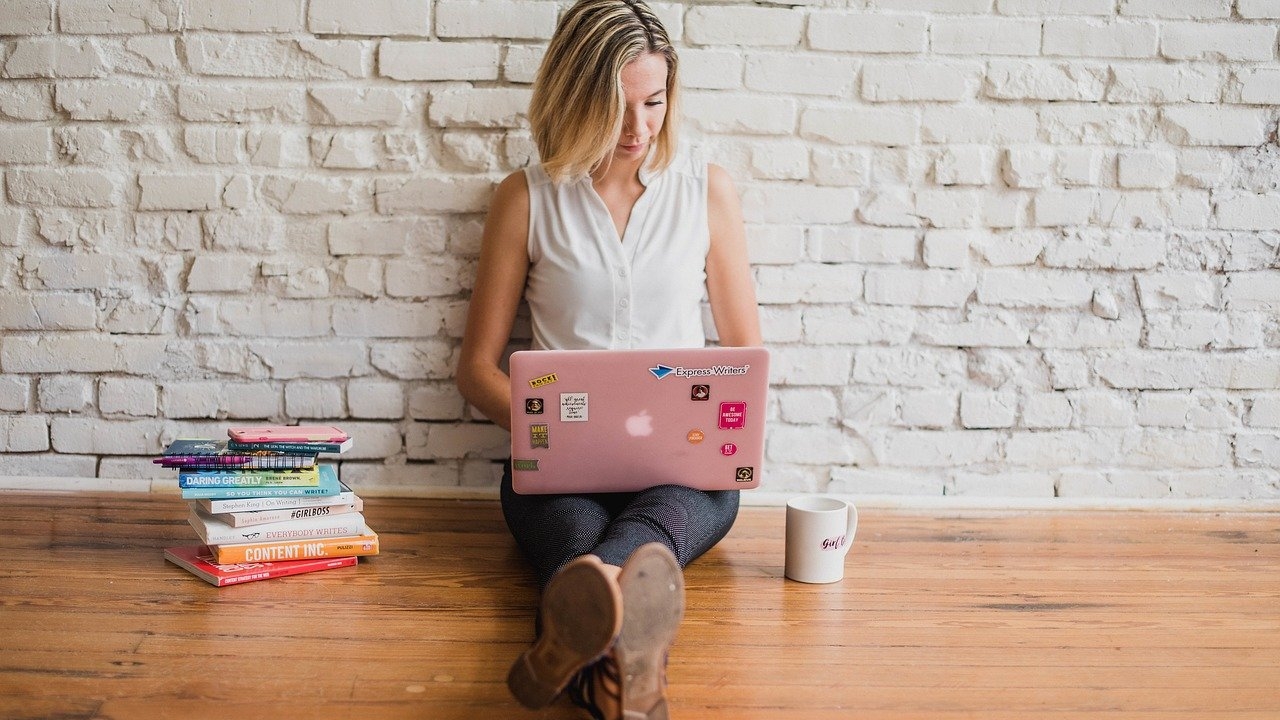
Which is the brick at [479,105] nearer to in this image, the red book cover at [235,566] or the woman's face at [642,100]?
the woman's face at [642,100]

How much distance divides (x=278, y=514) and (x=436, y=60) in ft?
3.29

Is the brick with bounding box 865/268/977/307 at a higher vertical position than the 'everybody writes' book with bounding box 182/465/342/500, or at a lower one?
higher

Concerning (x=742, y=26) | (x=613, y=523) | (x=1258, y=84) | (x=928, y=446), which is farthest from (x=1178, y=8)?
(x=613, y=523)

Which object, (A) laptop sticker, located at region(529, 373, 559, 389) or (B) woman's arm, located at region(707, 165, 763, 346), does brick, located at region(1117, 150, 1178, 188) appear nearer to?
(B) woman's arm, located at region(707, 165, 763, 346)

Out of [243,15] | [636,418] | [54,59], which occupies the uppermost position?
[243,15]

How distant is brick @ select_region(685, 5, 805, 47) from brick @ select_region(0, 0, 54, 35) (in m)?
1.34

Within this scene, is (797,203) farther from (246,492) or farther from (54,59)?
(54,59)

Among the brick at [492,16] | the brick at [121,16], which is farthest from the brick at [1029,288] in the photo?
the brick at [121,16]

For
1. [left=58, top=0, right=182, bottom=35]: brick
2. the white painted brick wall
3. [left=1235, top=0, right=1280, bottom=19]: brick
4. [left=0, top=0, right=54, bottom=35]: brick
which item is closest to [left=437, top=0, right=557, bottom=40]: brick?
the white painted brick wall

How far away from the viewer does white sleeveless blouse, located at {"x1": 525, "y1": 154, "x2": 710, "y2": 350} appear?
207 cm

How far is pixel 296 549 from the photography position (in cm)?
180

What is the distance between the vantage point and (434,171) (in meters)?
2.24

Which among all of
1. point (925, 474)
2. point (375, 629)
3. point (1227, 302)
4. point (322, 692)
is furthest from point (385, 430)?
point (1227, 302)

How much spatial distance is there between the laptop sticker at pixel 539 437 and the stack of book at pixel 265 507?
0.40 m
